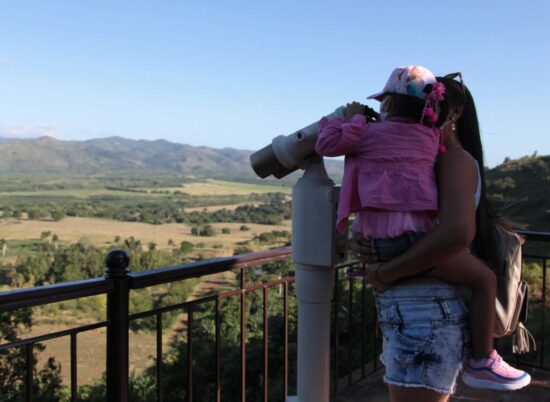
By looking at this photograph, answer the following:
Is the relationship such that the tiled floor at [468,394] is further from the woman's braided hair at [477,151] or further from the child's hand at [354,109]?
the child's hand at [354,109]

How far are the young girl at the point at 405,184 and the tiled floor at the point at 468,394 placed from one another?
2.08 meters

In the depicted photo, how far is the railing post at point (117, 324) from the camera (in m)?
1.93

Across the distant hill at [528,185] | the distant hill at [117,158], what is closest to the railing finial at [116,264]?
the distant hill at [528,185]

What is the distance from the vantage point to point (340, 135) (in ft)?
5.02

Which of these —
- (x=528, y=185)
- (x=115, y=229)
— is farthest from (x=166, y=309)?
(x=115, y=229)

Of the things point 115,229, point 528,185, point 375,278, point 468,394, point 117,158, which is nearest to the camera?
point 375,278

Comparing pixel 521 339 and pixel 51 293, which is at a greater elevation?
pixel 51 293

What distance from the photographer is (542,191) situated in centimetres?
1833

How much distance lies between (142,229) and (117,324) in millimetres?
68646

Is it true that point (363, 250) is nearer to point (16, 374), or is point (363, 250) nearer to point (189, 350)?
point (189, 350)

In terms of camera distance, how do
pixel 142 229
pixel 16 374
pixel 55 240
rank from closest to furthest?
pixel 16 374, pixel 55 240, pixel 142 229

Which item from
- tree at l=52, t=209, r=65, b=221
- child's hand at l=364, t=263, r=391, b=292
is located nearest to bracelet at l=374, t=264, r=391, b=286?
child's hand at l=364, t=263, r=391, b=292

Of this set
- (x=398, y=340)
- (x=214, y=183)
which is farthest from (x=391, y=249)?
(x=214, y=183)

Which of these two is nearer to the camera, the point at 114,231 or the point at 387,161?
the point at 387,161
